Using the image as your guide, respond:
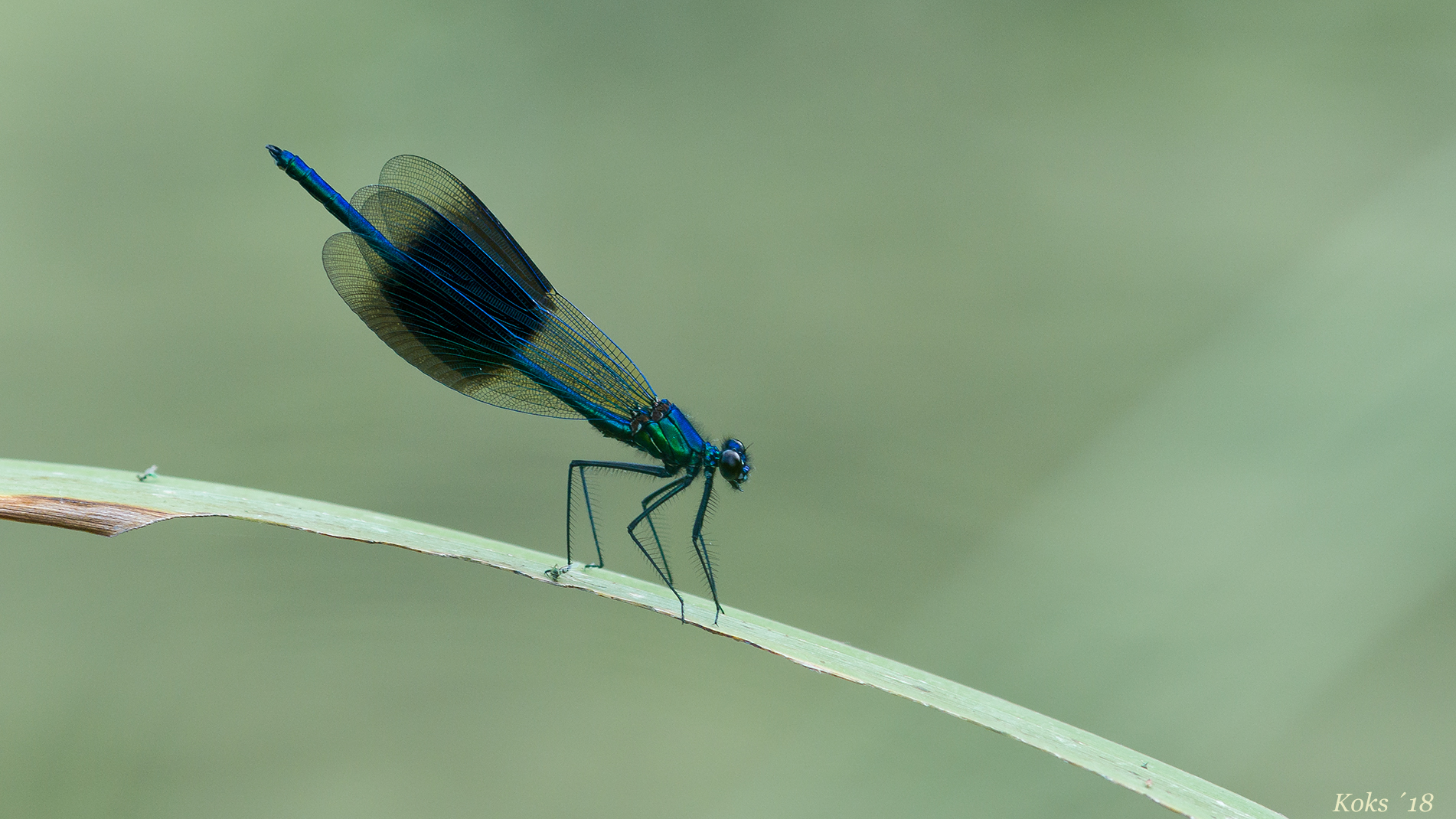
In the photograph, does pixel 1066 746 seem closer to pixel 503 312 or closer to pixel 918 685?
pixel 918 685

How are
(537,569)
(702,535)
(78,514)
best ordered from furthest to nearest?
(702,535)
(537,569)
(78,514)

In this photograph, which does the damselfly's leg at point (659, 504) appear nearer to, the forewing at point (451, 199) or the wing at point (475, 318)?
the wing at point (475, 318)

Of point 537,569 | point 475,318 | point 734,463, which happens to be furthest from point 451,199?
point 537,569

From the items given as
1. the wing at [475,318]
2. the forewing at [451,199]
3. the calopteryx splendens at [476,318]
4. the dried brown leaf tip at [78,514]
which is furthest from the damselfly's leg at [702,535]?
the dried brown leaf tip at [78,514]

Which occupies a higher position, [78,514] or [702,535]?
[78,514]

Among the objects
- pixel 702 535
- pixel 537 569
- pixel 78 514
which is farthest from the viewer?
pixel 702 535

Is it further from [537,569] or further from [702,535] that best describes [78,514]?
[702,535]

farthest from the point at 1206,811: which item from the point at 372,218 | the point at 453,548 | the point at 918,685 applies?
Answer: the point at 372,218
